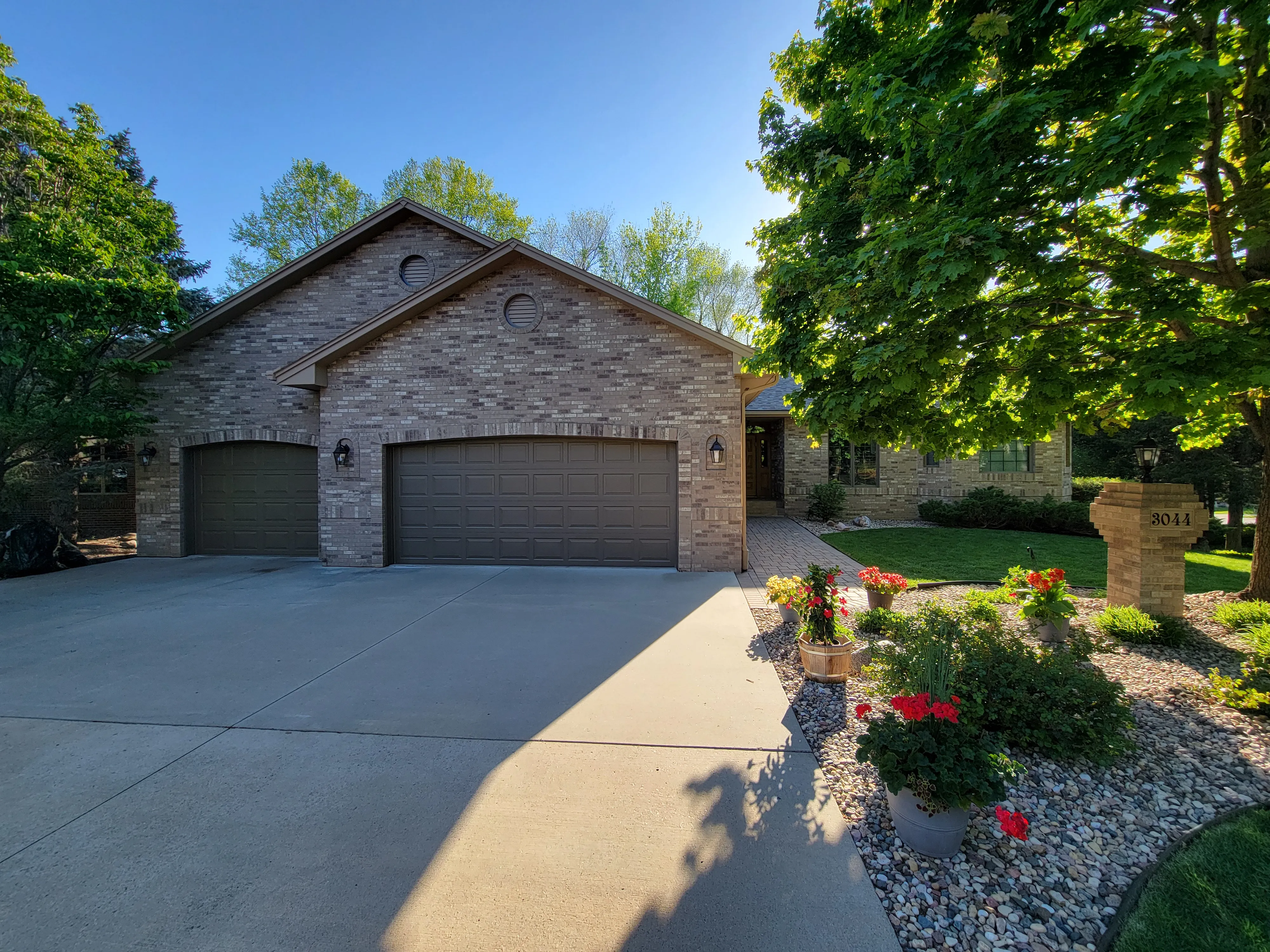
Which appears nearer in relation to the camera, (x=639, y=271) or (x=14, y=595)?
(x=14, y=595)

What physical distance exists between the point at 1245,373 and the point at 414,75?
1378 cm

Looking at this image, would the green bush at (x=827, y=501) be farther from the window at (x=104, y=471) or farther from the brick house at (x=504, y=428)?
the window at (x=104, y=471)

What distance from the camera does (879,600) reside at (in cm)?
→ 630

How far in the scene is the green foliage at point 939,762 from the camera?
7.81 ft

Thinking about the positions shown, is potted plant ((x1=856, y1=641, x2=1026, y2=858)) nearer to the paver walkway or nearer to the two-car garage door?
the paver walkway

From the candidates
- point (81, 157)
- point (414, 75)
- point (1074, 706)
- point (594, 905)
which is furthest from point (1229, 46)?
point (81, 157)

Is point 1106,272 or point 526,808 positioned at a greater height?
point 1106,272

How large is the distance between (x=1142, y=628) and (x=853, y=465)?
11.6 m

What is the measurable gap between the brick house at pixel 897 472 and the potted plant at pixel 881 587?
30.7ft

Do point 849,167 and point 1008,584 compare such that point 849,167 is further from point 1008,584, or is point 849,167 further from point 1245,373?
point 1008,584

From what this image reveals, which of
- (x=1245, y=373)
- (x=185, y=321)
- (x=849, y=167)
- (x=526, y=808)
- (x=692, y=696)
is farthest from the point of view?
(x=185, y=321)

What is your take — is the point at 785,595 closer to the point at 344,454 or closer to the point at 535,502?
the point at 535,502

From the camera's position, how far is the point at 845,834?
2.66m

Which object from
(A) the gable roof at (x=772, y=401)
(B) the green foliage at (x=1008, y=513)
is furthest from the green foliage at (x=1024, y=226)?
(A) the gable roof at (x=772, y=401)
